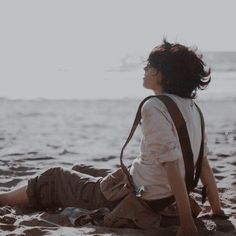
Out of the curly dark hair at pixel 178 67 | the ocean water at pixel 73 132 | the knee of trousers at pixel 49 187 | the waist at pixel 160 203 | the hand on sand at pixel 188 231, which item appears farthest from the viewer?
the ocean water at pixel 73 132

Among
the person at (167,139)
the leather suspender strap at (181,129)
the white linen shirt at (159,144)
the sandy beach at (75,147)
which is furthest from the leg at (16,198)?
the leather suspender strap at (181,129)

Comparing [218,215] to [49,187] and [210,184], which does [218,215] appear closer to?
[210,184]

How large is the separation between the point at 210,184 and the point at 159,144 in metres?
0.71

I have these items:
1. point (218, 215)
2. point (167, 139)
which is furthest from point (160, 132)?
point (218, 215)

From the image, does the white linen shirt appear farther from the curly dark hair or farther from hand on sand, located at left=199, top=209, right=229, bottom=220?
hand on sand, located at left=199, top=209, right=229, bottom=220

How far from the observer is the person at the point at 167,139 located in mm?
2820

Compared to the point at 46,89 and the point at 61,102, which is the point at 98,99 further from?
the point at 46,89

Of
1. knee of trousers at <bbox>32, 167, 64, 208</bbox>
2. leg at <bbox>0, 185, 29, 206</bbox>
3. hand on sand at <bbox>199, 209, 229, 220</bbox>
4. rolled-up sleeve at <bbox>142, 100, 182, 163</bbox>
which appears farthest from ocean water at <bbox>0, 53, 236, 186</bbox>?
rolled-up sleeve at <bbox>142, 100, 182, 163</bbox>

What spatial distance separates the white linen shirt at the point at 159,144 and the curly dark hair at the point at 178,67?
74mm

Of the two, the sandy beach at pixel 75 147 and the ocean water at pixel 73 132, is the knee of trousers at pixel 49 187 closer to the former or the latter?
the sandy beach at pixel 75 147

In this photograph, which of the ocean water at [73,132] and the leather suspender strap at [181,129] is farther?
the ocean water at [73,132]

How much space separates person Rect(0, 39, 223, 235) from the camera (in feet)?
9.25

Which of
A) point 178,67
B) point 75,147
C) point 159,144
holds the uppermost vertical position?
point 178,67

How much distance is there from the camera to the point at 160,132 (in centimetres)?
284
